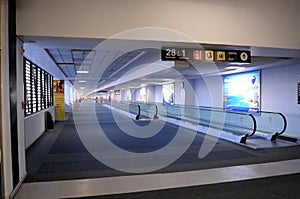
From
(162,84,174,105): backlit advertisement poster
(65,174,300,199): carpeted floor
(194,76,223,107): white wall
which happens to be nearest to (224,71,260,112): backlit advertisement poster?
(194,76,223,107): white wall

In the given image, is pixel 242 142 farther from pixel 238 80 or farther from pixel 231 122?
pixel 238 80

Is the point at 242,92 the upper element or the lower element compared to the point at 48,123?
upper

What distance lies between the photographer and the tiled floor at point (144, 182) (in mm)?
3855

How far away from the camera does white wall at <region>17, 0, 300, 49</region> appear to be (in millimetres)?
4113

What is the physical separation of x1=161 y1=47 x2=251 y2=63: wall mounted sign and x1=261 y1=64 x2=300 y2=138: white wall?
450 centimetres

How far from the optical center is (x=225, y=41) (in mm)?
4875

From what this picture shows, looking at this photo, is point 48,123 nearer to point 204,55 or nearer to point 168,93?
point 204,55

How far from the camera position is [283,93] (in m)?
9.23

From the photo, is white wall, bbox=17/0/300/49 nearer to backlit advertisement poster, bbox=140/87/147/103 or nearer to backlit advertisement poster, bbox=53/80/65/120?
backlit advertisement poster, bbox=53/80/65/120

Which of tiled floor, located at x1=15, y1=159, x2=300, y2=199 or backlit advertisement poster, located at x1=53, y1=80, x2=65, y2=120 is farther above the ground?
backlit advertisement poster, located at x1=53, y1=80, x2=65, y2=120

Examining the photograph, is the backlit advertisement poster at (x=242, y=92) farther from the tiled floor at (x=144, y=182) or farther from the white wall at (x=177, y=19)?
the tiled floor at (x=144, y=182)

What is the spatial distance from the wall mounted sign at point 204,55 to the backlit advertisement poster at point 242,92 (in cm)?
590

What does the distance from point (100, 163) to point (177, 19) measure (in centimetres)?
357

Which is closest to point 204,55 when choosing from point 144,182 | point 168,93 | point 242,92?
point 144,182
